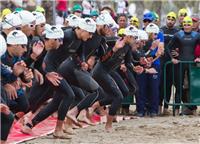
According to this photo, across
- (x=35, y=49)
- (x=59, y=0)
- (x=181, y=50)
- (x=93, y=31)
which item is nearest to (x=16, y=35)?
(x=35, y=49)

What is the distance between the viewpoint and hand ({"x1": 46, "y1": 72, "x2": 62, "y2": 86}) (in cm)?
962

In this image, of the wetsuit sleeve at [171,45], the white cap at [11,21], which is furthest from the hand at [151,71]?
the white cap at [11,21]

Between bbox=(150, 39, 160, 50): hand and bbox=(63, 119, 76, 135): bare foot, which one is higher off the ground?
bbox=(150, 39, 160, 50): hand

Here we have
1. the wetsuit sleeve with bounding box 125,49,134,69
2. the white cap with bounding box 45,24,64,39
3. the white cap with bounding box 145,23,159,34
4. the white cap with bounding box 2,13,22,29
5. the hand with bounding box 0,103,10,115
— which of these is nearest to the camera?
the hand with bounding box 0,103,10,115

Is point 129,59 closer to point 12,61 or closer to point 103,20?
point 103,20

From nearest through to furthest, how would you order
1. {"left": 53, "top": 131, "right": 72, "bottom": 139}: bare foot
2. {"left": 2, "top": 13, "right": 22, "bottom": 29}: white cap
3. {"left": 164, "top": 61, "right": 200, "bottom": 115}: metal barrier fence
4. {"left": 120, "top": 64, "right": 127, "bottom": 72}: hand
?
{"left": 2, "top": 13, "right": 22, "bottom": 29}: white cap
{"left": 53, "top": 131, "right": 72, "bottom": 139}: bare foot
{"left": 120, "top": 64, "right": 127, "bottom": 72}: hand
{"left": 164, "top": 61, "right": 200, "bottom": 115}: metal barrier fence

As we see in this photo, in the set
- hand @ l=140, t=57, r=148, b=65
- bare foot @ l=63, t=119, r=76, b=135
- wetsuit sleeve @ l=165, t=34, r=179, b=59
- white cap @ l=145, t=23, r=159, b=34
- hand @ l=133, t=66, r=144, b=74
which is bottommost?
bare foot @ l=63, t=119, r=76, b=135

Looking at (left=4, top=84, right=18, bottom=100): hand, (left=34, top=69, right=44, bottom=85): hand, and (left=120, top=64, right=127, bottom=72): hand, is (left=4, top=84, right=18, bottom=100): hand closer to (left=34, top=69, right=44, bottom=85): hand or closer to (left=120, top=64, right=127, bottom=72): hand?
(left=34, top=69, right=44, bottom=85): hand

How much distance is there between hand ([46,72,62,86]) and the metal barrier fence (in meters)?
4.27

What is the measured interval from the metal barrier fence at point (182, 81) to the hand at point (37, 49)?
14.2 feet

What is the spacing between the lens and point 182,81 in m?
13.5

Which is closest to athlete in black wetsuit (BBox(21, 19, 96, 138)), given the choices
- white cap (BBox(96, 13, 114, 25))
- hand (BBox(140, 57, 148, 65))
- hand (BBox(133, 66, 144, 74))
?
white cap (BBox(96, 13, 114, 25))

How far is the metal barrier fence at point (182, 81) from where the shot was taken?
13.3 meters

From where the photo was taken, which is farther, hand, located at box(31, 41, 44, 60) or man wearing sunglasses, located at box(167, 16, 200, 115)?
man wearing sunglasses, located at box(167, 16, 200, 115)
